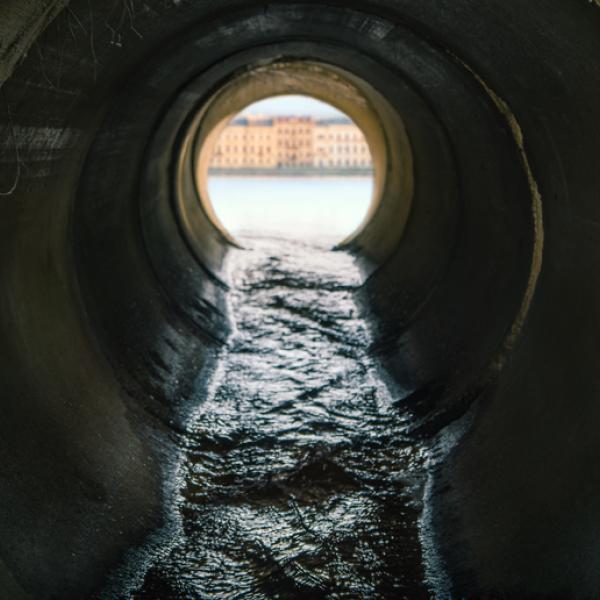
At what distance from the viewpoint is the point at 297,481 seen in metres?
5.05

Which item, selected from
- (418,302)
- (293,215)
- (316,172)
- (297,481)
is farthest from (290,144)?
(297,481)

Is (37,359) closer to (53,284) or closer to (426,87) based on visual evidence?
(53,284)

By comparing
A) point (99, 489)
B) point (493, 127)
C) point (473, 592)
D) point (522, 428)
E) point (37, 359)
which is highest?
point (493, 127)

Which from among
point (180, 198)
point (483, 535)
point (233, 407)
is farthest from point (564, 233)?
point (180, 198)

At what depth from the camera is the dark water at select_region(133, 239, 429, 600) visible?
3986 mm

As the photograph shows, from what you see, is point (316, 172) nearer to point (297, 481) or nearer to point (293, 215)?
point (293, 215)

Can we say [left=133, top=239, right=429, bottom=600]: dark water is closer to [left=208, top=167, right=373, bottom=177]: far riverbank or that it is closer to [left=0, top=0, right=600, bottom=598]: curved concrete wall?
[left=0, top=0, right=600, bottom=598]: curved concrete wall

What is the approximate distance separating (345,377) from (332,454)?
1666 mm

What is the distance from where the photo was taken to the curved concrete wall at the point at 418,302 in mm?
3400

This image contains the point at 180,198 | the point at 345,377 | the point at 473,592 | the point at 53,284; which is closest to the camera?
the point at 473,592

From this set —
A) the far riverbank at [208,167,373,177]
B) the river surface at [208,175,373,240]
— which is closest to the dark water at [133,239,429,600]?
the river surface at [208,175,373,240]

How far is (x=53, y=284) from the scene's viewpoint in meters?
4.86

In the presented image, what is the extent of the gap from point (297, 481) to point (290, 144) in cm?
8772

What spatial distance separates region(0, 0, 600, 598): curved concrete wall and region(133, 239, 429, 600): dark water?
0.22 metres
